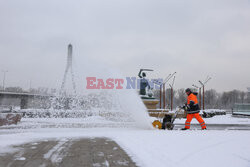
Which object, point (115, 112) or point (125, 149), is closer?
point (125, 149)

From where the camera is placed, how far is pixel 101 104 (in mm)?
13273

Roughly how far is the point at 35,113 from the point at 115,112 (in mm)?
14468

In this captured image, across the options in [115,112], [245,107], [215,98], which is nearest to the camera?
[115,112]

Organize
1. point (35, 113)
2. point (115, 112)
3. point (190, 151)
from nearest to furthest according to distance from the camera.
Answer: point (190, 151)
point (115, 112)
point (35, 113)

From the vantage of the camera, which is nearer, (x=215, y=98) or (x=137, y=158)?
(x=137, y=158)

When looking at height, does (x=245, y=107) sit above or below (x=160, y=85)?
below

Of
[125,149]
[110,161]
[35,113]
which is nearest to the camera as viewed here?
[110,161]

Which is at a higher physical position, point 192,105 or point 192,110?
point 192,105

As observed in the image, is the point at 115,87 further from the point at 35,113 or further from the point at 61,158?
the point at 35,113

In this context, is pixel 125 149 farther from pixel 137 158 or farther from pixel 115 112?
pixel 115 112

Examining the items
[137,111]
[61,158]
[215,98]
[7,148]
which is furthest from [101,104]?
[215,98]

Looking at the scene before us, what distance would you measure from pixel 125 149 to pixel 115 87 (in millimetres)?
6237

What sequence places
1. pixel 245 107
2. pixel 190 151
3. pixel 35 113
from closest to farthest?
1. pixel 190 151
2. pixel 35 113
3. pixel 245 107

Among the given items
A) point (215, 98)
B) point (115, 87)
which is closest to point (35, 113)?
point (115, 87)
